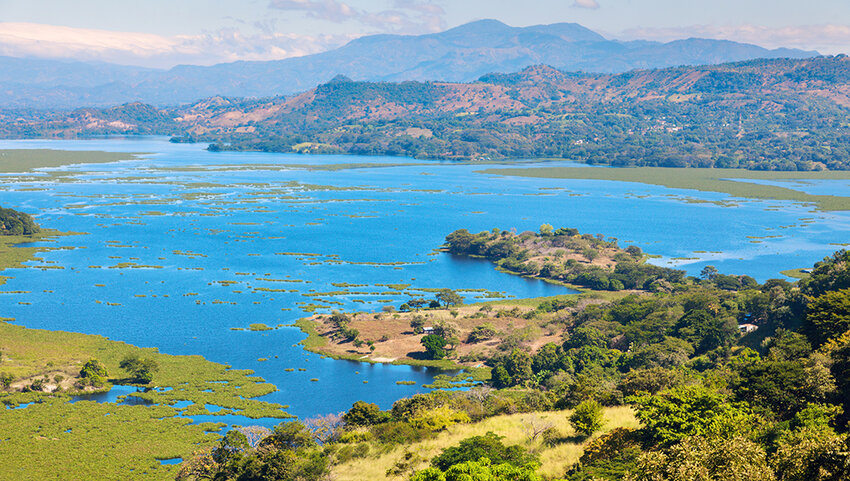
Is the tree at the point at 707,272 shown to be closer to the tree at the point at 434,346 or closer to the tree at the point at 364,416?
the tree at the point at 434,346

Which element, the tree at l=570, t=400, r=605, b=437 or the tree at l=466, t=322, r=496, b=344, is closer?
the tree at l=570, t=400, r=605, b=437

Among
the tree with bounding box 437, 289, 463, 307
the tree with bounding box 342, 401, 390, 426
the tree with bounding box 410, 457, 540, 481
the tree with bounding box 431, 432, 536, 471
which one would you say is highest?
the tree with bounding box 410, 457, 540, 481

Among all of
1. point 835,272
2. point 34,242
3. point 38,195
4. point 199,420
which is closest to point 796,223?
point 835,272

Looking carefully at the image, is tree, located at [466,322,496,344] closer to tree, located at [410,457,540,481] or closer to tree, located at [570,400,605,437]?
tree, located at [570,400,605,437]

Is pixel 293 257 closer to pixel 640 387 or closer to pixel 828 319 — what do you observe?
pixel 640 387

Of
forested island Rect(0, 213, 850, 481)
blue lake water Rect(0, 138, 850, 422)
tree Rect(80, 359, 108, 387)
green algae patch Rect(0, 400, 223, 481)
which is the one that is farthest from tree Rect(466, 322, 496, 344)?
tree Rect(80, 359, 108, 387)

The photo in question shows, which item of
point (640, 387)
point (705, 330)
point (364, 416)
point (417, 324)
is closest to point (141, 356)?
point (417, 324)
